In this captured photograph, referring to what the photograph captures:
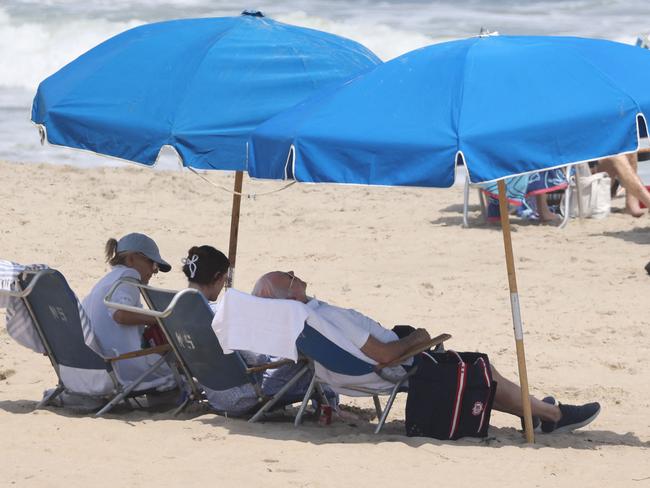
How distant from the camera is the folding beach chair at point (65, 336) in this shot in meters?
5.23

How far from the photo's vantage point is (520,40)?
4770 mm

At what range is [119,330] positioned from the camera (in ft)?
18.0

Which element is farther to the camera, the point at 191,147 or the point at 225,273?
the point at 225,273

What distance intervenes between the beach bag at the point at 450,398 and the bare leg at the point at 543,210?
21.0 ft

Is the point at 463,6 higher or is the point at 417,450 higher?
the point at 463,6

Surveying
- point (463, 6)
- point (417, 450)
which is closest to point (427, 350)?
point (417, 450)

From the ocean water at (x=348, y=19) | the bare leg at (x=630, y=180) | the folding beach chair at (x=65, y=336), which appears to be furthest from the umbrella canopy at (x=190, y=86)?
the ocean water at (x=348, y=19)

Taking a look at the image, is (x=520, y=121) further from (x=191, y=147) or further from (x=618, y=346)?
(x=618, y=346)

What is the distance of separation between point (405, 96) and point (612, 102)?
0.75 m

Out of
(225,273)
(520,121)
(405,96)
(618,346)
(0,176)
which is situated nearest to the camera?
(520,121)

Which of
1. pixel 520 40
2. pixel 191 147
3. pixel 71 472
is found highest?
pixel 520 40

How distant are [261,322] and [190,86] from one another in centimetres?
115

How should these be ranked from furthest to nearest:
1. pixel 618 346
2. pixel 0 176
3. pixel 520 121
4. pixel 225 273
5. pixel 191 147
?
pixel 0 176 → pixel 618 346 → pixel 225 273 → pixel 191 147 → pixel 520 121

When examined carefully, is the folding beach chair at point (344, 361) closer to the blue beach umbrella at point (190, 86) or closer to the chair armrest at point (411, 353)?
the chair armrest at point (411, 353)
